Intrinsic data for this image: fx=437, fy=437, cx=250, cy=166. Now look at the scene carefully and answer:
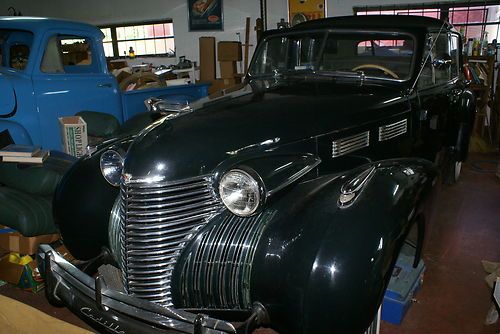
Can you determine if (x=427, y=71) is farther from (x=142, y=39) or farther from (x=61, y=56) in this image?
(x=142, y=39)

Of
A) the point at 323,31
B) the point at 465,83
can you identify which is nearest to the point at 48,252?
the point at 323,31

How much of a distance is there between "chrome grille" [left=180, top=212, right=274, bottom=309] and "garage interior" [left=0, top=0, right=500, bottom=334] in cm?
57

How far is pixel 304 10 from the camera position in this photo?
870 centimetres

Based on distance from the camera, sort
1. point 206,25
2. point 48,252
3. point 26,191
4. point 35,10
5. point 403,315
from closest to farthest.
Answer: point 48,252 < point 403,315 < point 26,191 < point 206,25 < point 35,10

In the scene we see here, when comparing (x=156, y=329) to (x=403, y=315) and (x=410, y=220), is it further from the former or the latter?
(x=403, y=315)

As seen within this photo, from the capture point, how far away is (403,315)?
253 cm

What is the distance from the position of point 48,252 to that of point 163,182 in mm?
683

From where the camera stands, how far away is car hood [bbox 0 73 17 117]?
4.03 m

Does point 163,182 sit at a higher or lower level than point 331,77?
lower

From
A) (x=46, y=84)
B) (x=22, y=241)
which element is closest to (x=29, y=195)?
(x=22, y=241)

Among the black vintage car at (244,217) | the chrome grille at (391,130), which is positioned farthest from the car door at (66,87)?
the chrome grille at (391,130)

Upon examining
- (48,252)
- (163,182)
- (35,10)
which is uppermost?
(35,10)

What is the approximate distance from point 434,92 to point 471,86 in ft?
11.3


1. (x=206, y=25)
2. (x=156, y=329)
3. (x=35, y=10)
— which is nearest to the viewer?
(x=156, y=329)
